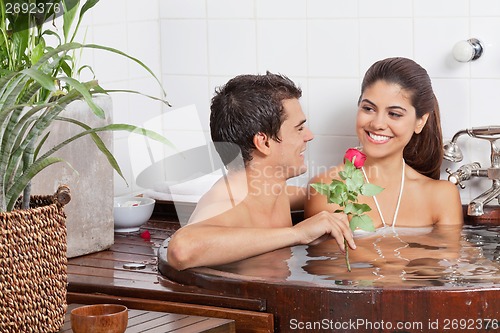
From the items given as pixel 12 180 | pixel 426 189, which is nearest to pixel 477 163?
pixel 426 189

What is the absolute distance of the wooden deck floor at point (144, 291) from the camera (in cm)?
266

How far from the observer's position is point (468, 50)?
359cm

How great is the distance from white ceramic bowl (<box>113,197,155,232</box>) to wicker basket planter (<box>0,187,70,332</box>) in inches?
45.3

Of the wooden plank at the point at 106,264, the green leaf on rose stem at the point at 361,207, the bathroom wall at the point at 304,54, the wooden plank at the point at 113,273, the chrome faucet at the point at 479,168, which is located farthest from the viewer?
the bathroom wall at the point at 304,54

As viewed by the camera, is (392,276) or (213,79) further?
(213,79)

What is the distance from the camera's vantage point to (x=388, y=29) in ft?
12.6

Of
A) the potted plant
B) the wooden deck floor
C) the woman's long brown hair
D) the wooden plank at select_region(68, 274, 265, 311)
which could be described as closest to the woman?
the woman's long brown hair

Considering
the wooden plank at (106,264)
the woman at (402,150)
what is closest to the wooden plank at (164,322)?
the wooden plank at (106,264)

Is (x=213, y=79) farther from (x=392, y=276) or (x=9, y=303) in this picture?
(x=9, y=303)

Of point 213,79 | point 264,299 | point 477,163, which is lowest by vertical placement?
point 264,299

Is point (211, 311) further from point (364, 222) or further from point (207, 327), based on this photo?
point (364, 222)

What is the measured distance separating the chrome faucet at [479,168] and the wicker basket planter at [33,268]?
1.66m

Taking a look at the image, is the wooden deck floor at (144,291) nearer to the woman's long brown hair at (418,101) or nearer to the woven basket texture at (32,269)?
the woven basket texture at (32,269)

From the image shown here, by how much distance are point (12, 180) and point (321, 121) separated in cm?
185
